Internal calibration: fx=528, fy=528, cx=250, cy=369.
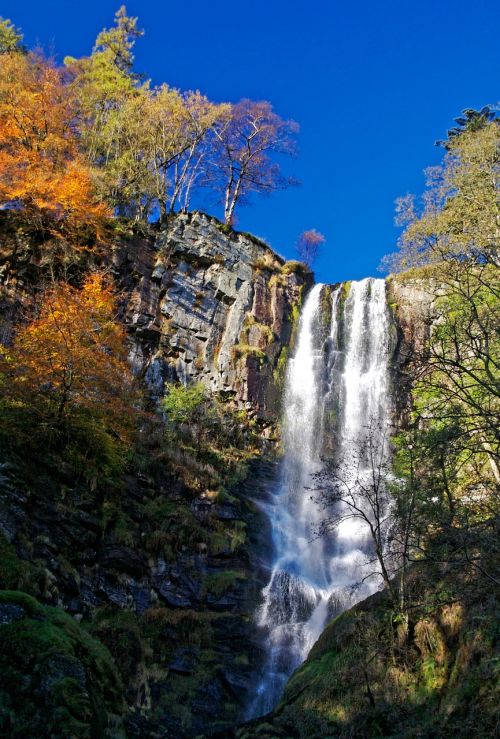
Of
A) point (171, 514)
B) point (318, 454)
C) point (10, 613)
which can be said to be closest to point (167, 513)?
point (171, 514)

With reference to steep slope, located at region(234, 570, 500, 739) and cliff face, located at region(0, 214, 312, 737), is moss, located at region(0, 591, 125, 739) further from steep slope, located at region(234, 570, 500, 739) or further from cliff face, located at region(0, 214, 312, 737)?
steep slope, located at region(234, 570, 500, 739)

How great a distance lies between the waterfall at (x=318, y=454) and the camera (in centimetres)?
1627

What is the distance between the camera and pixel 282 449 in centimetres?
2458

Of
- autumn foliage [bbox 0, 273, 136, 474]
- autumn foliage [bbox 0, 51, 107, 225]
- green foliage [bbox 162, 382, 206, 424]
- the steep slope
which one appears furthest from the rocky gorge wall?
the steep slope

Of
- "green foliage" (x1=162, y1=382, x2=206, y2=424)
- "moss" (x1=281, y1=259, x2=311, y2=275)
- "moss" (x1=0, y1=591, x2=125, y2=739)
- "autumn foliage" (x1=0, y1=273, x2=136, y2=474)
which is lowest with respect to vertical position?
"moss" (x1=0, y1=591, x2=125, y2=739)

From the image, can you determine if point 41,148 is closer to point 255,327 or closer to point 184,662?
point 255,327

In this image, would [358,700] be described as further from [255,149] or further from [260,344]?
[255,149]

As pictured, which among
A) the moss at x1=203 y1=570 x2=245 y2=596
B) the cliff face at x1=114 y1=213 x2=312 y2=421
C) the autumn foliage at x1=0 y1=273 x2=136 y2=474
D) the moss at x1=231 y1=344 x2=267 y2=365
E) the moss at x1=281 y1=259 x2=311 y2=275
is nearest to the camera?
the autumn foliage at x1=0 y1=273 x2=136 y2=474

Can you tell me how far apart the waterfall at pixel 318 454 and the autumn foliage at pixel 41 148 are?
13090 mm

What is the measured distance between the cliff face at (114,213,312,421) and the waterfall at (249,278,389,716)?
1.52 metres

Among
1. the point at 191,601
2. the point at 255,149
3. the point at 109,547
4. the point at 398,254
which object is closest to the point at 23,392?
the point at 109,547

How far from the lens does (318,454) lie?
79.8 ft

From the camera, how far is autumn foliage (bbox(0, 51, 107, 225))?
76.4 ft

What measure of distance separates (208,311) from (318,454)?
901 centimetres
